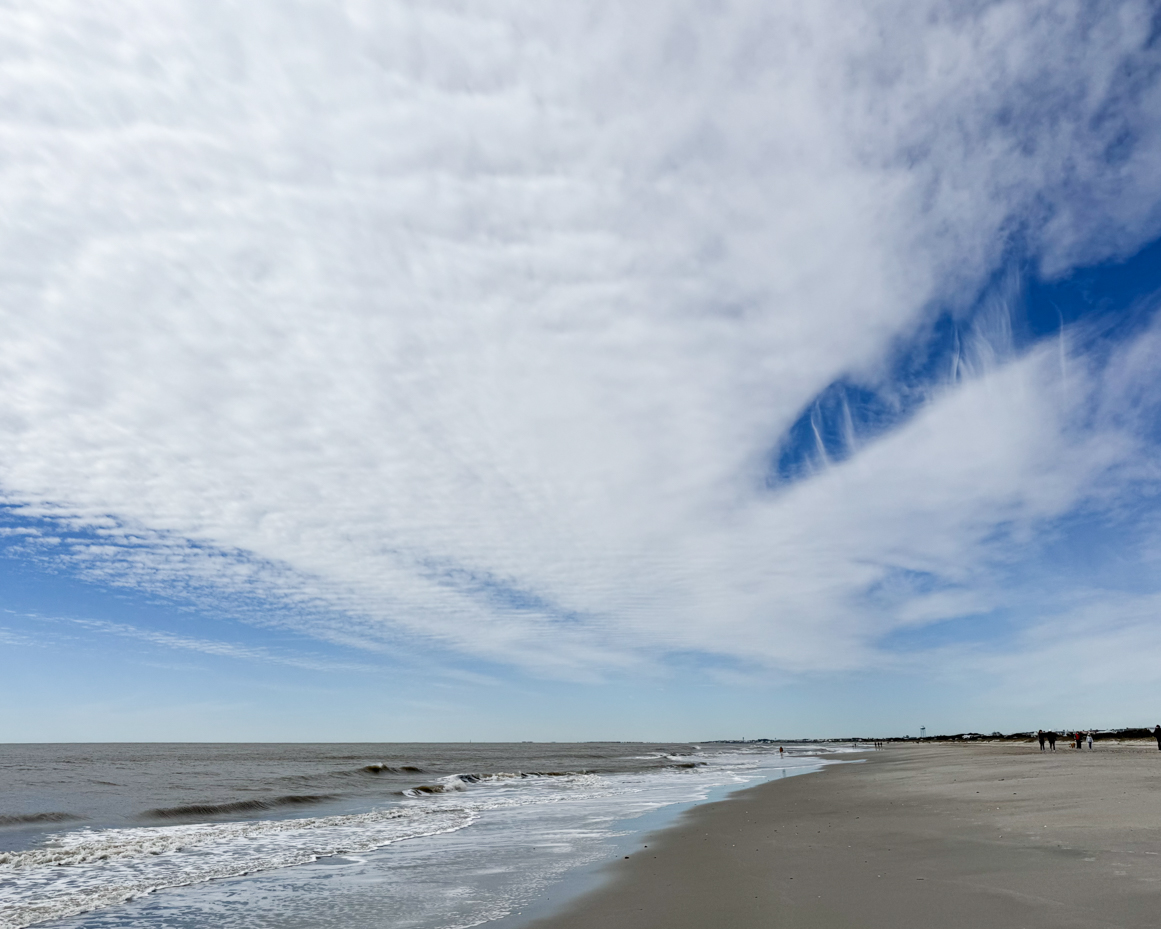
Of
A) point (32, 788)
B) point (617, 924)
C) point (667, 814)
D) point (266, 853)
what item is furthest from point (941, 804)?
point (32, 788)

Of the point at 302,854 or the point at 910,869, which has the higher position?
the point at 910,869

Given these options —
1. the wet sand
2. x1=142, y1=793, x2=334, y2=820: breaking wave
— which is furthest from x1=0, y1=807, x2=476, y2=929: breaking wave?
the wet sand

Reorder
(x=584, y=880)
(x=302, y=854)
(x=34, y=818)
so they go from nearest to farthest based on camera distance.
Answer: (x=584, y=880) < (x=302, y=854) < (x=34, y=818)

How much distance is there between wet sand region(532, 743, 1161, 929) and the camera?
754 cm

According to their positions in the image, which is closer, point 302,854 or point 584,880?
point 584,880

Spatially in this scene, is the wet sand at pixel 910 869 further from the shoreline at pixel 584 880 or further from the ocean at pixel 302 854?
the ocean at pixel 302 854

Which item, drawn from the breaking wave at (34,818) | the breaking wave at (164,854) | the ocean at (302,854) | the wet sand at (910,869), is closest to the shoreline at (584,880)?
the ocean at (302,854)

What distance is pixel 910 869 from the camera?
9898mm

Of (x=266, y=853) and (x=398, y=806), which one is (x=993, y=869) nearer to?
(x=266, y=853)

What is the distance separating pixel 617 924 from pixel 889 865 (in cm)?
462

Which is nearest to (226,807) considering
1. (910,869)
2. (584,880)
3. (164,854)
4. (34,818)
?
(34,818)

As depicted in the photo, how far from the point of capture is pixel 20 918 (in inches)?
408

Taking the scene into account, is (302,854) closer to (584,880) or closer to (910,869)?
(584,880)

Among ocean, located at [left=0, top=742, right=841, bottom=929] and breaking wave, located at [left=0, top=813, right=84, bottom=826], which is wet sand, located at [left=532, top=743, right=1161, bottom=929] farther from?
breaking wave, located at [left=0, top=813, right=84, bottom=826]
